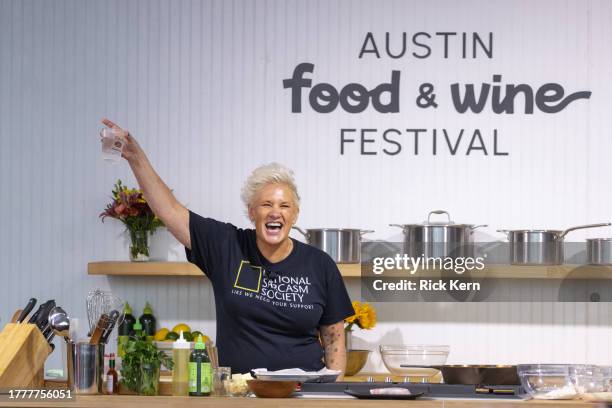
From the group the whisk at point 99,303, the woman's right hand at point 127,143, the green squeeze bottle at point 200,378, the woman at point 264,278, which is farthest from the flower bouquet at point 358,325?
the green squeeze bottle at point 200,378

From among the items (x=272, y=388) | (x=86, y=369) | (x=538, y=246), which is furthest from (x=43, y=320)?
(x=538, y=246)

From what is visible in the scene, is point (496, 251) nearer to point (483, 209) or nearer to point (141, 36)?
point (483, 209)

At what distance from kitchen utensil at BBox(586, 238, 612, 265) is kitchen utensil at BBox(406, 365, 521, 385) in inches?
85.9

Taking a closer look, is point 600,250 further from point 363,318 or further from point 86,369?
point 86,369

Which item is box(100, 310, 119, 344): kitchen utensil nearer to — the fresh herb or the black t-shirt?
the fresh herb

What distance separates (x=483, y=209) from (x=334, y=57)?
1094mm

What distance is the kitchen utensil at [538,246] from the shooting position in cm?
464

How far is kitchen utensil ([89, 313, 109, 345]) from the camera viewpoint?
8.70 ft

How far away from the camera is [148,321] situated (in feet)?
16.3

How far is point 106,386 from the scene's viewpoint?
8.52 feet

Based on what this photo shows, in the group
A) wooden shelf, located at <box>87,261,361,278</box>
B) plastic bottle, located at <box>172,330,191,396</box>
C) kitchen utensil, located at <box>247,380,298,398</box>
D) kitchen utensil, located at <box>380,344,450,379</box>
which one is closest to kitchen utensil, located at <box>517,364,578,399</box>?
kitchen utensil, located at <box>247,380,298,398</box>

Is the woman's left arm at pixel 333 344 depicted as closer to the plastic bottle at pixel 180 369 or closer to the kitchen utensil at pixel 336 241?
the plastic bottle at pixel 180 369

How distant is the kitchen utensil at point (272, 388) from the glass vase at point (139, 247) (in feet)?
8.47

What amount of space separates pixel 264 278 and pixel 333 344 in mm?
367
